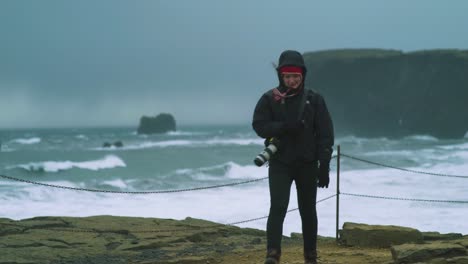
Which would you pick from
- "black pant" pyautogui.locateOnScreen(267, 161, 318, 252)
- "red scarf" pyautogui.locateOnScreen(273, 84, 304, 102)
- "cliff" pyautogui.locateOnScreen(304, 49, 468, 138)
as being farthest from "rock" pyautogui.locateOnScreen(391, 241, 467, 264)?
"cliff" pyautogui.locateOnScreen(304, 49, 468, 138)

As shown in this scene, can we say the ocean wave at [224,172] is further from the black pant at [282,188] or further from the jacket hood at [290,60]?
the jacket hood at [290,60]

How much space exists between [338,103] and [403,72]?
1174 centimetres

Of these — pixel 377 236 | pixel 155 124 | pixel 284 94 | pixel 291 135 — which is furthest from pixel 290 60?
pixel 155 124

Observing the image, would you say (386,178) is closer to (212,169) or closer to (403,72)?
(212,169)

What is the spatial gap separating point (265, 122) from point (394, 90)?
81559mm

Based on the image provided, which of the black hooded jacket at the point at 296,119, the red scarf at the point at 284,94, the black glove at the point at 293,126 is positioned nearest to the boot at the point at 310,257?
the black hooded jacket at the point at 296,119

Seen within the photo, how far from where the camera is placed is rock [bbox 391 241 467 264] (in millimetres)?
5059

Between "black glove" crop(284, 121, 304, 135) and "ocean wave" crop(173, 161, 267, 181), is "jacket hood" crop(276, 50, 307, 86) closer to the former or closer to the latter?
"black glove" crop(284, 121, 304, 135)

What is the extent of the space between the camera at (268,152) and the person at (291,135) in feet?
0.11

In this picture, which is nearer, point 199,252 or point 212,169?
point 199,252

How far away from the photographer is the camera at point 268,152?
13.6 feet

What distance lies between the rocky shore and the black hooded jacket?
1.56 metres

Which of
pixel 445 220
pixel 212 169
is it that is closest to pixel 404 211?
pixel 445 220

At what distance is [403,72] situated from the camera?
264ft
